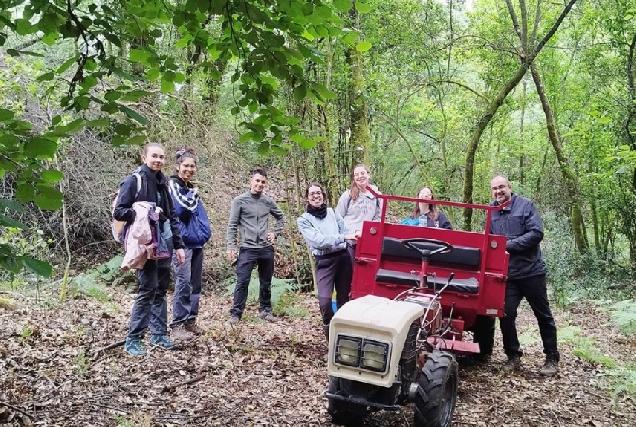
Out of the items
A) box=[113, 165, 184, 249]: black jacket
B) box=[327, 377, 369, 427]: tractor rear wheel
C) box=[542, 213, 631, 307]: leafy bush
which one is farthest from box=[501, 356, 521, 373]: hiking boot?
box=[542, 213, 631, 307]: leafy bush

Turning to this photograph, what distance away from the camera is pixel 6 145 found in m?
2.44

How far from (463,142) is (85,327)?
1307 cm

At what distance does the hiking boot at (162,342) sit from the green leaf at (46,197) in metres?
3.78

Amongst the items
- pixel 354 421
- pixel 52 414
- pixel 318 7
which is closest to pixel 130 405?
pixel 52 414

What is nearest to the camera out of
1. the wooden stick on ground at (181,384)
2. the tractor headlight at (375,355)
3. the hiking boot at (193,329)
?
the tractor headlight at (375,355)

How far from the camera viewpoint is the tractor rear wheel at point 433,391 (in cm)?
401

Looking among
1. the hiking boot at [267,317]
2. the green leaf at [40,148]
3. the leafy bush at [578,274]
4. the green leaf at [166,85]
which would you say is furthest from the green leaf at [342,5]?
the leafy bush at [578,274]

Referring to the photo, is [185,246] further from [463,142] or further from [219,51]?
[463,142]

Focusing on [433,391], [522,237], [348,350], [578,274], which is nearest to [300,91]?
[348,350]

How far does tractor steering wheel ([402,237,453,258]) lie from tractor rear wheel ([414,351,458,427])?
104 centimetres

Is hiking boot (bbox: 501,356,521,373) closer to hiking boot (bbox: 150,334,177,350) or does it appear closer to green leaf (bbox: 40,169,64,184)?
hiking boot (bbox: 150,334,177,350)

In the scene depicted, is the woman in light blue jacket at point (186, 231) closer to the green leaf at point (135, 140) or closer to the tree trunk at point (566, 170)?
the green leaf at point (135, 140)

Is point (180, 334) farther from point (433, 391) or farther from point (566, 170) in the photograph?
point (566, 170)

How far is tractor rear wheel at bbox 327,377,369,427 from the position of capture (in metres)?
4.13
